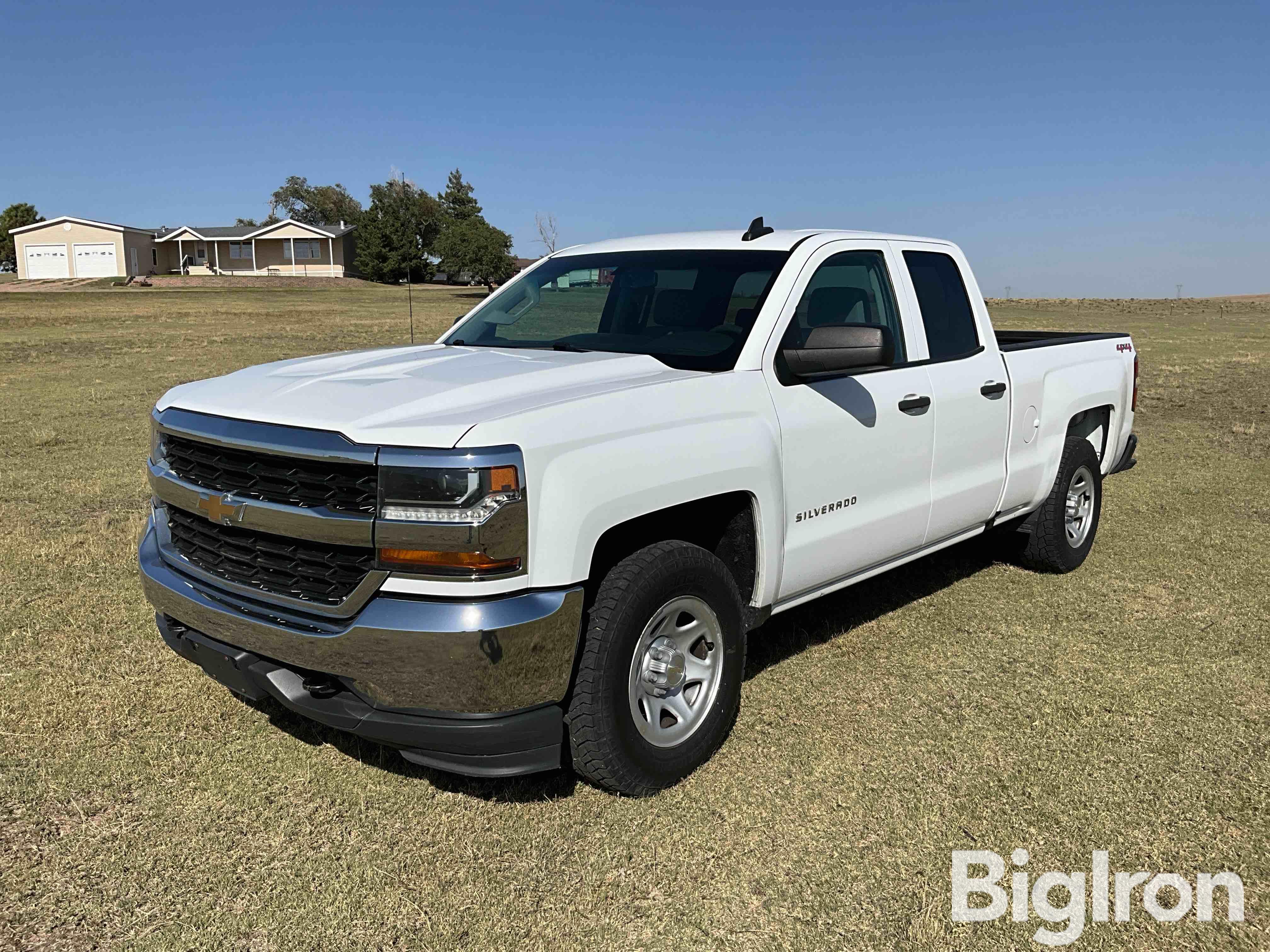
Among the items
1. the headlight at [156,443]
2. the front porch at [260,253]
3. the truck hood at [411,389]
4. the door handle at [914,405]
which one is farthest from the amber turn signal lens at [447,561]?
the front porch at [260,253]

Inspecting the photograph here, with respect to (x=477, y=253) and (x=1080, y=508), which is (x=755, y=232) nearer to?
(x=1080, y=508)

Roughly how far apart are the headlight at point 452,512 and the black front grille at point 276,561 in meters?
0.14

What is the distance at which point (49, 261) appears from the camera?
215ft

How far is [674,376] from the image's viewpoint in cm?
373

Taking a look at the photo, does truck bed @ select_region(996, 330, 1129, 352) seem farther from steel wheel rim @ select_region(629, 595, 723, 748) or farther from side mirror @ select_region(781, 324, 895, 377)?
steel wheel rim @ select_region(629, 595, 723, 748)

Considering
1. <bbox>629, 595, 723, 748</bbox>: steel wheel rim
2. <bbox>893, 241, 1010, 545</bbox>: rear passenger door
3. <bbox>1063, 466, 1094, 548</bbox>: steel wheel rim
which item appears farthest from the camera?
<bbox>1063, 466, 1094, 548</bbox>: steel wheel rim

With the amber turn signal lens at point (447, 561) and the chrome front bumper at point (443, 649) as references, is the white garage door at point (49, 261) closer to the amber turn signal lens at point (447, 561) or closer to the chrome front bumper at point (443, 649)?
the chrome front bumper at point (443, 649)

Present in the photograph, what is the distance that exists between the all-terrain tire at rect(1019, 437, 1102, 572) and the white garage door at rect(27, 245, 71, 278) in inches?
2790

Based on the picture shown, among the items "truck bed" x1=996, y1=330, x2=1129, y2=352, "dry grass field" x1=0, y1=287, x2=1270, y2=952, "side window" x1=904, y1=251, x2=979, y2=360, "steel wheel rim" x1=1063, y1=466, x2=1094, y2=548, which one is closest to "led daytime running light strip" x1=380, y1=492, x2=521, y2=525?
"dry grass field" x1=0, y1=287, x2=1270, y2=952

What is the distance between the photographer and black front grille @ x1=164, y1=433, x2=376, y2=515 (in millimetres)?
3012

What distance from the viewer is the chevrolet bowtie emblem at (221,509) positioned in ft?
10.7

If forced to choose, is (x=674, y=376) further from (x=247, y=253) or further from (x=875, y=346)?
(x=247, y=253)

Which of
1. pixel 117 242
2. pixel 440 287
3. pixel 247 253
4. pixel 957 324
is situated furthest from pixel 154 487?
pixel 247 253

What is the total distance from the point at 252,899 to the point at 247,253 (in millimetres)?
74418
